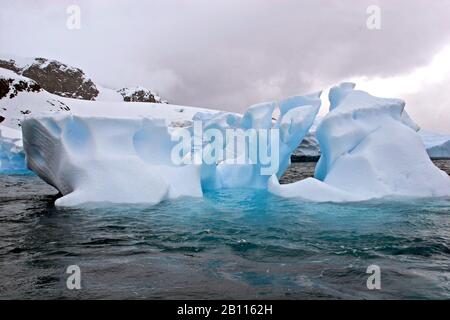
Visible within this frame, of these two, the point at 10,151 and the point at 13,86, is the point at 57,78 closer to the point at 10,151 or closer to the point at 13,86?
the point at 13,86

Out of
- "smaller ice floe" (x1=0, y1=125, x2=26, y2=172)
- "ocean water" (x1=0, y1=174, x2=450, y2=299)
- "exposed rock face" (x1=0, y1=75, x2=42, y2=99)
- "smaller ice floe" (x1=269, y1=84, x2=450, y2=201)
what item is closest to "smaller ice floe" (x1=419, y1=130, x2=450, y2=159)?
"smaller ice floe" (x1=269, y1=84, x2=450, y2=201)

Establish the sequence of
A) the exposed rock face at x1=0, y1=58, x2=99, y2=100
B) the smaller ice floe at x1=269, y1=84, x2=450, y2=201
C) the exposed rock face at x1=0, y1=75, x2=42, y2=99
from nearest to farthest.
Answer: the smaller ice floe at x1=269, y1=84, x2=450, y2=201 < the exposed rock face at x1=0, y1=75, x2=42, y2=99 < the exposed rock face at x1=0, y1=58, x2=99, y2=100

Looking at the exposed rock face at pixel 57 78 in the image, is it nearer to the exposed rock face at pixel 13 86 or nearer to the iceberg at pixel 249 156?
the exposed rock face at pixel 13 86

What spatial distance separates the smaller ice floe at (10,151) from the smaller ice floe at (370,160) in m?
23.5

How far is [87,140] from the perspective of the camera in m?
11.0

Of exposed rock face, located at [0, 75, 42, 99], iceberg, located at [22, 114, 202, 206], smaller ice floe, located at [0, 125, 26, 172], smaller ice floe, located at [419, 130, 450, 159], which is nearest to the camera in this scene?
iceberg, located at [22, 114, 202, 206]

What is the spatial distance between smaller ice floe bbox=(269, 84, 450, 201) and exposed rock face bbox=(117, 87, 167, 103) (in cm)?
13769

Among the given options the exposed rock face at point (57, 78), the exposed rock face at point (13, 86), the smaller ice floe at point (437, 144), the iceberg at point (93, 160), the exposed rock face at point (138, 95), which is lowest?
the iceberg at point (93, 160)

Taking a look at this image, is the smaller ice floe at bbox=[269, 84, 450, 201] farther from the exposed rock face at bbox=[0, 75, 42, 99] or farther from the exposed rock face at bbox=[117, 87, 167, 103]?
the exposed rock face at bbox=[117, 87, 167, 103]

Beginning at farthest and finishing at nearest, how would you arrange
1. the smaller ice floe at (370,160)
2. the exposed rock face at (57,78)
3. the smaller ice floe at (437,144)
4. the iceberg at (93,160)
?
1. the exposed rock face at (57,78)
2. the smaller ice floe at (437,144)
3. the smaller ice floe at (370,160)
4. the iceberg at (93,160)

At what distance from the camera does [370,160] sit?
1261cm

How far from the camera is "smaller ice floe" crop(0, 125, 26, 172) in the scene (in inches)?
1192

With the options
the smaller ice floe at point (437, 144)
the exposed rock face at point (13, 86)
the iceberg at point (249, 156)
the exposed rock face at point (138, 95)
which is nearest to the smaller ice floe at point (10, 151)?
the iceberg at point (249, 156)

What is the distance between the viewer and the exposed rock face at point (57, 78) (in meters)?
148
